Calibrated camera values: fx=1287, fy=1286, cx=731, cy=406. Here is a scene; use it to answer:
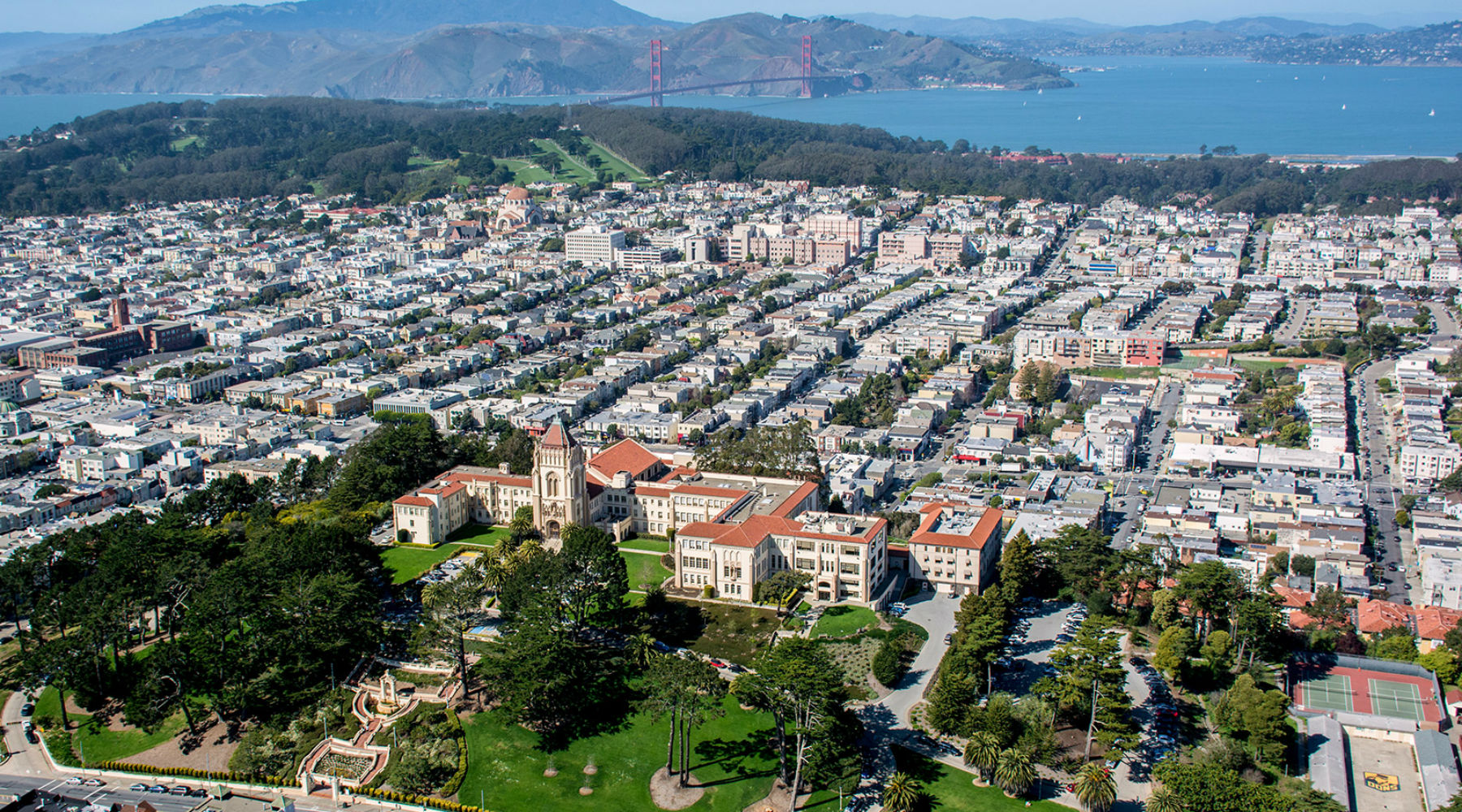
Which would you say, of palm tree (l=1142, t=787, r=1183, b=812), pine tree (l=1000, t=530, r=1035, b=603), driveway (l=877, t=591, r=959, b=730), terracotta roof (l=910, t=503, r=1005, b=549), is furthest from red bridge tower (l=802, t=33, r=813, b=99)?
palm tree (l=1142, t=787, r=1183, b=812)

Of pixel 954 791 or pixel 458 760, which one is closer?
pixel 954 791

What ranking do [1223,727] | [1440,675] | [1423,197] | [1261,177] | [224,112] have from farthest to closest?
[224,112] < [1261,177] < [1423,197] < [1440,675] < [1223,727]

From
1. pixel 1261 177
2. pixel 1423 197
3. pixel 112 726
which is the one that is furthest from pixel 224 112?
pixel 112 726

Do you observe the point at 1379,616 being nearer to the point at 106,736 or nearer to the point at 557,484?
the point at 557,484

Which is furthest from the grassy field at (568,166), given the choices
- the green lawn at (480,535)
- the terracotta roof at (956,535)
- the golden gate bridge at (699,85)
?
the terracotta roof at (956,535)

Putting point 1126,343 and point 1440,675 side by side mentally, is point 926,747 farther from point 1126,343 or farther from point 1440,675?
point 1126,343

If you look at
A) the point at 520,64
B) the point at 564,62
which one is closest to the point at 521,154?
the point at 520,64
